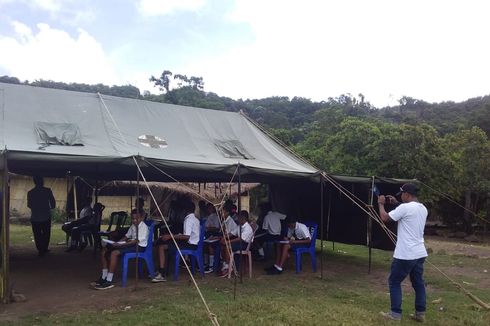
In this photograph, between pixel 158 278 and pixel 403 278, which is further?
pixel 158 278

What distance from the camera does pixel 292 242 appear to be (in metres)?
8.25

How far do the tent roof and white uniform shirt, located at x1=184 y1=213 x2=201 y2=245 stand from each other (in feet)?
2.51

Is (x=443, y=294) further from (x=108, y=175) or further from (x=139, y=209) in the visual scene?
(x=108, y=175)

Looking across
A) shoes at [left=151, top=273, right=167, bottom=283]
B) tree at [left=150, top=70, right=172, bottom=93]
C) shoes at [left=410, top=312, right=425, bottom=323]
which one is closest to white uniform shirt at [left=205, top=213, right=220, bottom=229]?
shoes at [left=151, top=273, right=167, bottom=283]

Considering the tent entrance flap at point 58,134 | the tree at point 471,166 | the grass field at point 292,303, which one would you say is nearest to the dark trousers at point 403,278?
the grass field at point 292,303

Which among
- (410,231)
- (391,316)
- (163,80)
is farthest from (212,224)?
(163,80)

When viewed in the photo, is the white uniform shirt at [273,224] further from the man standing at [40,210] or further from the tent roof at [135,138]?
the man standing at [40,210]

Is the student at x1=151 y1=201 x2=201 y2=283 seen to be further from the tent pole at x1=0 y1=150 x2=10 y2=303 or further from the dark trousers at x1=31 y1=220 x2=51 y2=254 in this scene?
the dark trousers at x1=31 y1=220 x2=51 y2=254

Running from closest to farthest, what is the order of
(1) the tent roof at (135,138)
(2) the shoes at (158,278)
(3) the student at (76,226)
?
(1) the tent roof at (135,138), (2) the shoes at (158,278), (3) the student at (76,226)

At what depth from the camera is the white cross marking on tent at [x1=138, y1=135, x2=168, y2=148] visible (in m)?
7.93

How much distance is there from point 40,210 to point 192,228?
12.6ft

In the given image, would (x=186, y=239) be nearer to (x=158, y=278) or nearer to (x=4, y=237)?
(x=158, y=278)

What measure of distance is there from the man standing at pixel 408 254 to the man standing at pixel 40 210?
22.7 feet

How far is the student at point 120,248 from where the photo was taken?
675cm
